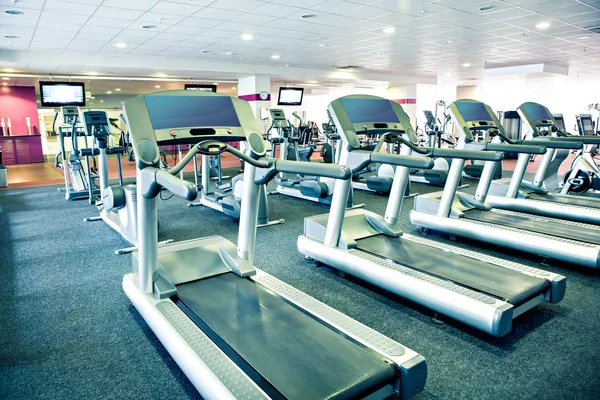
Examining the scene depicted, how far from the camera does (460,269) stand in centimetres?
265

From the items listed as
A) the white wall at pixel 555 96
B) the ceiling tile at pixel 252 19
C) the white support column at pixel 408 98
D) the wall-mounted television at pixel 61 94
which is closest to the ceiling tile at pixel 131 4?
the ceiling tile at pixel 252 19

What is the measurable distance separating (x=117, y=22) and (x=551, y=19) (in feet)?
22.8

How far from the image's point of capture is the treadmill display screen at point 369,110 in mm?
3238

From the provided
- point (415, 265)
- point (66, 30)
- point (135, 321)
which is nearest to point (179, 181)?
point (135, 321)

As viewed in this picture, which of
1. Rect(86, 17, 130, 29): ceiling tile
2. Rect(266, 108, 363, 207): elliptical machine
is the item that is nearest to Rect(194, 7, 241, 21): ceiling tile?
Rect(86, 17, 130, 29): ceiling tile

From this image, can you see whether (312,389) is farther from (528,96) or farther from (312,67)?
(528,96)

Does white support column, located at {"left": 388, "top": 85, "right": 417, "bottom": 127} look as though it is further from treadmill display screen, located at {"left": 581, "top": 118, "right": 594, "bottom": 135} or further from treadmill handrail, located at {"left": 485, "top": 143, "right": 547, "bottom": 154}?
treadmill handrail, located at {"left": 485, "top": 143, "right": 547, "bottom": 154}

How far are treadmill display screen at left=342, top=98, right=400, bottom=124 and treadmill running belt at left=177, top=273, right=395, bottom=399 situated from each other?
161 cm

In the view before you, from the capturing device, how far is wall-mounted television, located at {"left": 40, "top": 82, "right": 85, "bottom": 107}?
9547mm

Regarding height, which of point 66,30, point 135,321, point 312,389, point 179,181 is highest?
point 66,30

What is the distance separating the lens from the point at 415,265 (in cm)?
271

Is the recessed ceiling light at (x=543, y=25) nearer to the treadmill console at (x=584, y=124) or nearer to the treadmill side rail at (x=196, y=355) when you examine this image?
the treadmill console at (x=584, y=124)

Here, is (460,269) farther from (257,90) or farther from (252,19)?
(257,90)

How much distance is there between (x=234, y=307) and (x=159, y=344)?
450 mm
